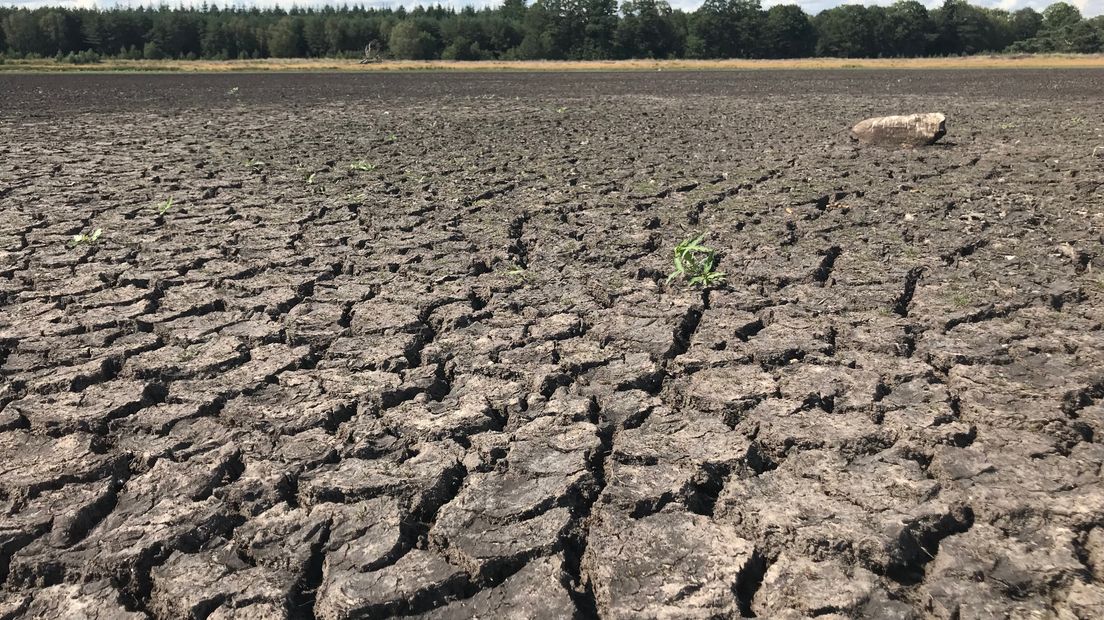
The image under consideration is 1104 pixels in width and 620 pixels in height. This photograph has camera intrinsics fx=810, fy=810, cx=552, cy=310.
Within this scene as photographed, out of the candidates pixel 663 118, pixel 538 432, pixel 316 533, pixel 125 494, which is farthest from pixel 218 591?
pixel 663 118

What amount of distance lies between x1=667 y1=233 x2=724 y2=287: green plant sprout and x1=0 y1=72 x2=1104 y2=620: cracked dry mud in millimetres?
145

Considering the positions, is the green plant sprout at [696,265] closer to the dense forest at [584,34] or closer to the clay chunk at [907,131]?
the clay chunk at [907,131]

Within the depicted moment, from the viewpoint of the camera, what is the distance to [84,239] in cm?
590

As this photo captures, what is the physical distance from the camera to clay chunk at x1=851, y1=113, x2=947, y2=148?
9.44 meters

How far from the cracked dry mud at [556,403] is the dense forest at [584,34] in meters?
59.8

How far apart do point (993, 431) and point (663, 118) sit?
39.6 feet

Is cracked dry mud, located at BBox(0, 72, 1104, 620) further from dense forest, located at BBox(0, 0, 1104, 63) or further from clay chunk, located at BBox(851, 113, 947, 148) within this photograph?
dense forest, located at BBox(0, 0, 1104, 63)

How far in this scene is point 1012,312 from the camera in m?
4.05

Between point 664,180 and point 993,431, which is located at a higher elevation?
point 664,180

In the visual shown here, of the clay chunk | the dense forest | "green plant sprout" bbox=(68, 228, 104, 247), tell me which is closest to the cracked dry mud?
"green plant sprout" bbox=(68, 228, 104, 247)

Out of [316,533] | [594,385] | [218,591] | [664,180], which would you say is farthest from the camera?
[664,180]

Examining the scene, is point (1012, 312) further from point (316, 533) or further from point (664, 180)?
point (664, 180)

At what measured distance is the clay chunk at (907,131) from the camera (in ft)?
31.0

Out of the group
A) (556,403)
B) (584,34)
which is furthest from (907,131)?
(584,34)
